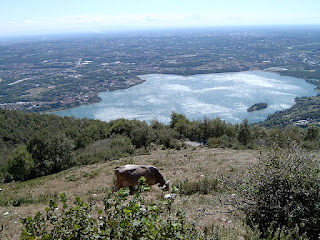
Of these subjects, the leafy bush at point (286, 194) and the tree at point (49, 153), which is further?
the tree at point (49, 153)

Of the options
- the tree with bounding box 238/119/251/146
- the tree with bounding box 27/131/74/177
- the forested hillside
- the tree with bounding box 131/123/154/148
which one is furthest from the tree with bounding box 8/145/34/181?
the tree with bounding box 238/119/251/146

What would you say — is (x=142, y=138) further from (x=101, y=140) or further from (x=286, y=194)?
(x=286, y=194)

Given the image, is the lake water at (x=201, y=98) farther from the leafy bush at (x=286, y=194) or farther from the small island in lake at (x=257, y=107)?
the leafy bush at (x=286, y=194)

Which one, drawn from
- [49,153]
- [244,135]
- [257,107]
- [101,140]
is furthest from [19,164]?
[257,107]

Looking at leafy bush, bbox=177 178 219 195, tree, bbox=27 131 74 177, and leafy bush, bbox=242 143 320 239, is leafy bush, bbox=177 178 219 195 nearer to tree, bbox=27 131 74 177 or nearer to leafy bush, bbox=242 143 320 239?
leafy bush, bbox=242 143 320 239

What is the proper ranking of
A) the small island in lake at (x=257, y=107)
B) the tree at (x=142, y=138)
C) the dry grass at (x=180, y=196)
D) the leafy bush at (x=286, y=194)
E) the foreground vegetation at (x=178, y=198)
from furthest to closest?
1. the small island in lake at (x=257, y=107)
2. the tree at (x=142, y=138)
3. the dry grass at (x=180, y=196)
4. the leafy bush at (x=286, y=194)
5. the foreground vegetation at (x=178, y=198)

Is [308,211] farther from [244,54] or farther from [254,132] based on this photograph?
[244,54]

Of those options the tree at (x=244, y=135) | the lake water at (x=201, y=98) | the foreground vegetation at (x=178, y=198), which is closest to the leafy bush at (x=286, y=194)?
the foreground vegetation at (x=178, y=198)
